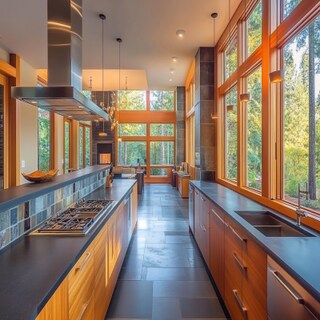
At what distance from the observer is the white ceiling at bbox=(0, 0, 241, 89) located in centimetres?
387

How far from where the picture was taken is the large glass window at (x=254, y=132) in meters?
3.29

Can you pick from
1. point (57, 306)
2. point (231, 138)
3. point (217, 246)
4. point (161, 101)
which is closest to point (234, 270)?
point (217, 246)

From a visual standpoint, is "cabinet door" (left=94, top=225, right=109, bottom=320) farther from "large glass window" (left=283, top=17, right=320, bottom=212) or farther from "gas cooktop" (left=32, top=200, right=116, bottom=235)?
"large glass window" (left=283, top=17, right=320, bottom=212)

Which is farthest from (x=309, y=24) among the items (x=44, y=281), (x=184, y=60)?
(x=184, y=60)

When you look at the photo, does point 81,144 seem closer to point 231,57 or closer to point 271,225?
point 231,57

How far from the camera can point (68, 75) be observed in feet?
9.78

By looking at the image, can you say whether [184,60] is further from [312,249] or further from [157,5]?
[312,249]

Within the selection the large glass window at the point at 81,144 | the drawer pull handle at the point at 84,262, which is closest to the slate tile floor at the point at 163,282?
the drawer pull handle at the point at 84,262

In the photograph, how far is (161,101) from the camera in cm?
1216

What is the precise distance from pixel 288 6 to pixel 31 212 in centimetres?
313

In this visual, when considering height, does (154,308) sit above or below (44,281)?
below

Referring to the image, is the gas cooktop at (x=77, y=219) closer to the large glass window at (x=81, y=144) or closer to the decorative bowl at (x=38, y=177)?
the decorative bowl at (x=38, y=177)

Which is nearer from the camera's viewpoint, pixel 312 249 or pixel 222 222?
pixel 312 249

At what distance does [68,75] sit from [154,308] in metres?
2.74
